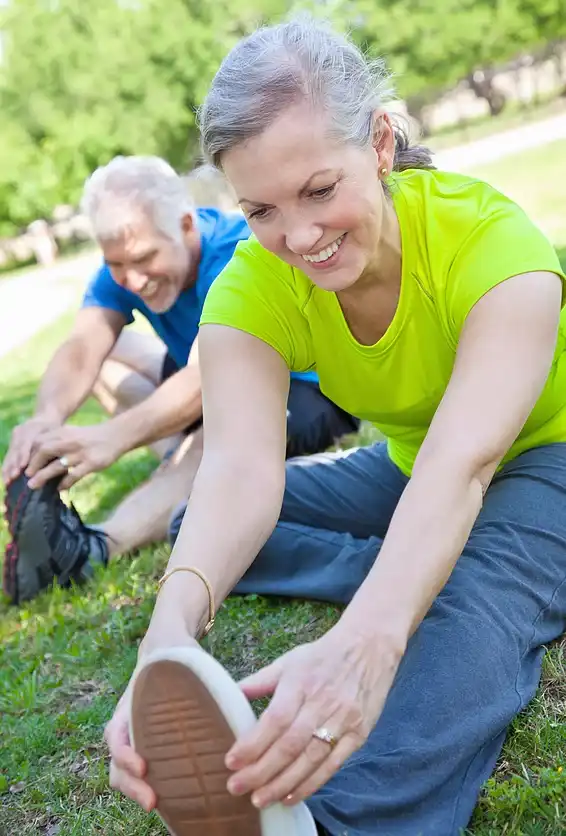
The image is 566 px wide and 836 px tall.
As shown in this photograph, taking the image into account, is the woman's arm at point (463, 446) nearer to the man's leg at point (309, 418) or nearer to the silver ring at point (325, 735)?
the silver ring at point (325, 735)

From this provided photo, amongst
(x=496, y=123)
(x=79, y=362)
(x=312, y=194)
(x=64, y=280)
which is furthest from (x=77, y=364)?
(x=496, y=123)

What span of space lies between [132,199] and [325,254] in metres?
1.72

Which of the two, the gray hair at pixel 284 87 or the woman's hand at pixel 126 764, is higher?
the gray hair at pixel 284 87

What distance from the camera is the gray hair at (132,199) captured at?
3.39 metres

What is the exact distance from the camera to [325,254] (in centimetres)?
185

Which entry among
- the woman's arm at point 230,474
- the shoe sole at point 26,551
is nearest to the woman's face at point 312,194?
the woman's arm at point 230,474

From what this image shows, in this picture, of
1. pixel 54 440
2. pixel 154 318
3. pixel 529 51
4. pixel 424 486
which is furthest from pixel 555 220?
pixel 529 51

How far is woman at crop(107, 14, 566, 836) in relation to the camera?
144cm

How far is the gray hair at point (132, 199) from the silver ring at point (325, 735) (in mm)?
2336

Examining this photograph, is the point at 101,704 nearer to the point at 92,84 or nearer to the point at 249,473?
the point at 249,473

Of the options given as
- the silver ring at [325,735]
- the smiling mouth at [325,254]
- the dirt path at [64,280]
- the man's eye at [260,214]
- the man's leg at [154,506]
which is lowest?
the dirt path at [64,280]

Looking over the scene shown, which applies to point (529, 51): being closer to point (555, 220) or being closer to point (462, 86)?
point (462, 86)

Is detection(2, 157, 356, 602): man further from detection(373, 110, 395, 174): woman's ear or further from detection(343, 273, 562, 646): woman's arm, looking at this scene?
detection(343, 273, 562, 646): woman's arm

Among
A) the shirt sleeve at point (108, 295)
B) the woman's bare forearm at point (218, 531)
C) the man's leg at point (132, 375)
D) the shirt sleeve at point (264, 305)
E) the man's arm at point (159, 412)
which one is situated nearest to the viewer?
the woman's bare forearm at point (218, 531)
